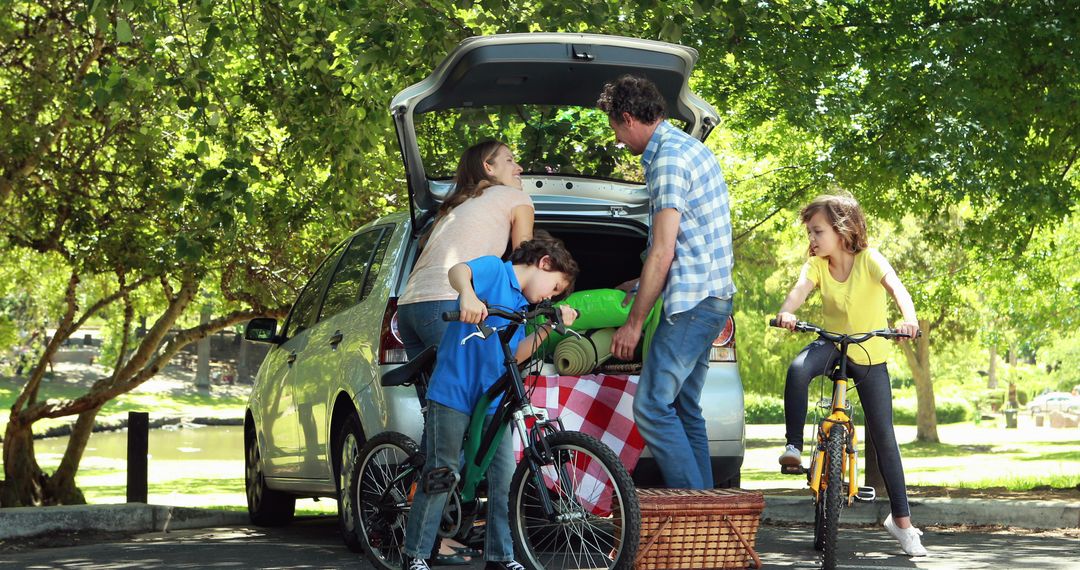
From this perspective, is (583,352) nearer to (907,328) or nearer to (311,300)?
(907,328)

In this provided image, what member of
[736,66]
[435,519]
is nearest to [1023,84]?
[736,66]

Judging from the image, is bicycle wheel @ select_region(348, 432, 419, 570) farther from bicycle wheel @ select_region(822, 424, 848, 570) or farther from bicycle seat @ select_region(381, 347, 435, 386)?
bicycle wheel @ select_region(822, 424, 848, 570)

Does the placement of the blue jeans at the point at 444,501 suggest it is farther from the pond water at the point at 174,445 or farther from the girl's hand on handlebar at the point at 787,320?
the pond water at the point at 174,445

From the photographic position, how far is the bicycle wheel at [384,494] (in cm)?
616

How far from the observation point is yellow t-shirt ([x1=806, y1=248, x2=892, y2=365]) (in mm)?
7172

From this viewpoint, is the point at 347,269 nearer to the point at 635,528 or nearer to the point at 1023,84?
the point at 635,528

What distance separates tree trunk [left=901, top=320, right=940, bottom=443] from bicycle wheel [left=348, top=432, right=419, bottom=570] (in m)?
28.0

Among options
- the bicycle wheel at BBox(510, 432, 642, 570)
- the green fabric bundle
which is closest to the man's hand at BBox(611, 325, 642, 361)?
the green fabric bundle

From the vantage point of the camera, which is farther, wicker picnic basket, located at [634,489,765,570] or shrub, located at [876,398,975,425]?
shrub, located at [876,398,975,425]

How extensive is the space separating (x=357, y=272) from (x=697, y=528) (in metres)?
2.94

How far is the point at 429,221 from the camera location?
7.17m

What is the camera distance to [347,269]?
8102 mm

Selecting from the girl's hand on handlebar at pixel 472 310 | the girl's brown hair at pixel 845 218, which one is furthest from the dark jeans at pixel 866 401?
the girl's hand on handlebar at pixel 472 310

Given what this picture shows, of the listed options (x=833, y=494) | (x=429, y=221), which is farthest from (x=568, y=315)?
(x=833, y=494)
